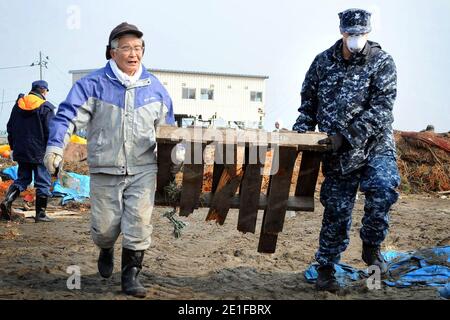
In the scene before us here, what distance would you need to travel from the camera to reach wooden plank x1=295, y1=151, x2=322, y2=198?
4.86 metres

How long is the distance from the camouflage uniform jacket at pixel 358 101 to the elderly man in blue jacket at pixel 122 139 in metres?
1.56

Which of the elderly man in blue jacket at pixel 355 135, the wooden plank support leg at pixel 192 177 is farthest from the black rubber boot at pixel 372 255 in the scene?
the wooden plank support leg at pixel 192 177

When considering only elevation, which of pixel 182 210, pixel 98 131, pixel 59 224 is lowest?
pixel 59 224

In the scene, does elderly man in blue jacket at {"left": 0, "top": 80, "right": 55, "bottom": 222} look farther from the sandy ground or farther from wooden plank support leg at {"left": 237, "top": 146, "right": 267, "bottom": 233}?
wooden plank support leg at {"left": 237, "top": 146, "right": 267, "bottom": 233}

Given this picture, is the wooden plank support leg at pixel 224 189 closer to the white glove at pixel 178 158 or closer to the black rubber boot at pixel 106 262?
the white glove at pixel 178 158

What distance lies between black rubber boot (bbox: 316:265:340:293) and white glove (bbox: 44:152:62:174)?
2.51m

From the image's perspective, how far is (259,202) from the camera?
16.0 feet

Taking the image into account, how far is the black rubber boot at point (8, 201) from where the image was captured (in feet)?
30.7

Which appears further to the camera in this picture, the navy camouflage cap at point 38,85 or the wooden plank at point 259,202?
the navy camouflage cap at point 38,85
